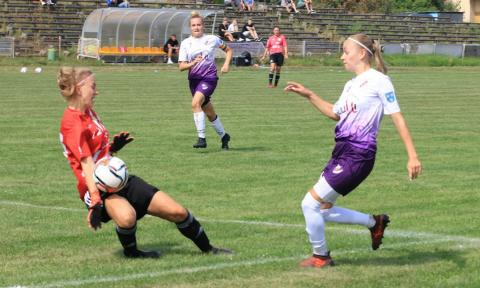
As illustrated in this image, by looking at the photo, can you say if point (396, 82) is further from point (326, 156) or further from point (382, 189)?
point (382, 189)

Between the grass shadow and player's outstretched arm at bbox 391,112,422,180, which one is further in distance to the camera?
the grass shadow

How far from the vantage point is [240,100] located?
88.9ft

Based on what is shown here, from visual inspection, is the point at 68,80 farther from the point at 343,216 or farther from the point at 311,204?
the point at 343,216

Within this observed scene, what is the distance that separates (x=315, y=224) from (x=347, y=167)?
487 millimetres

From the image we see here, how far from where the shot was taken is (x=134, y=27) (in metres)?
48.7

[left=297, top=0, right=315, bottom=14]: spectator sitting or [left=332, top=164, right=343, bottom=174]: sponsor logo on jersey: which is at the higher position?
[left=332, top=164, right=343, bottom=174]: sponsor logo on jersey

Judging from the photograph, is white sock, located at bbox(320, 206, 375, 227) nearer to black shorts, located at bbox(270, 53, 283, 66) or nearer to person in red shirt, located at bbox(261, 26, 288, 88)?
person in red shirt, located at bbox(261, 26, 288, 88)

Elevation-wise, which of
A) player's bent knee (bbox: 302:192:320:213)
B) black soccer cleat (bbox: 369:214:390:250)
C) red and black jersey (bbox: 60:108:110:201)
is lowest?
black soccer cleat (bbox: 369:214:390:250)

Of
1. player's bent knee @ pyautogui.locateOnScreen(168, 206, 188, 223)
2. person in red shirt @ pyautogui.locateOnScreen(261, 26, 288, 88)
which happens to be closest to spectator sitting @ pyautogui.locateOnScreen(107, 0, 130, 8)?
person in red shirt @ pyautogui.locateOnScreen(261, 26, 288, 88)

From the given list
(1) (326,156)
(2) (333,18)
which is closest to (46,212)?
(1) (326,156)

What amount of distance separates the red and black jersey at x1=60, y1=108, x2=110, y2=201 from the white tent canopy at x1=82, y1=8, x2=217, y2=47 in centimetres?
4056

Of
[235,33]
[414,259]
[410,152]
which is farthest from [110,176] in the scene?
[235,33]

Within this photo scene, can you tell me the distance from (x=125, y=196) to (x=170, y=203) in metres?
0.36

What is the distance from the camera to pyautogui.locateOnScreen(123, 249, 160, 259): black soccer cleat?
8.17m
